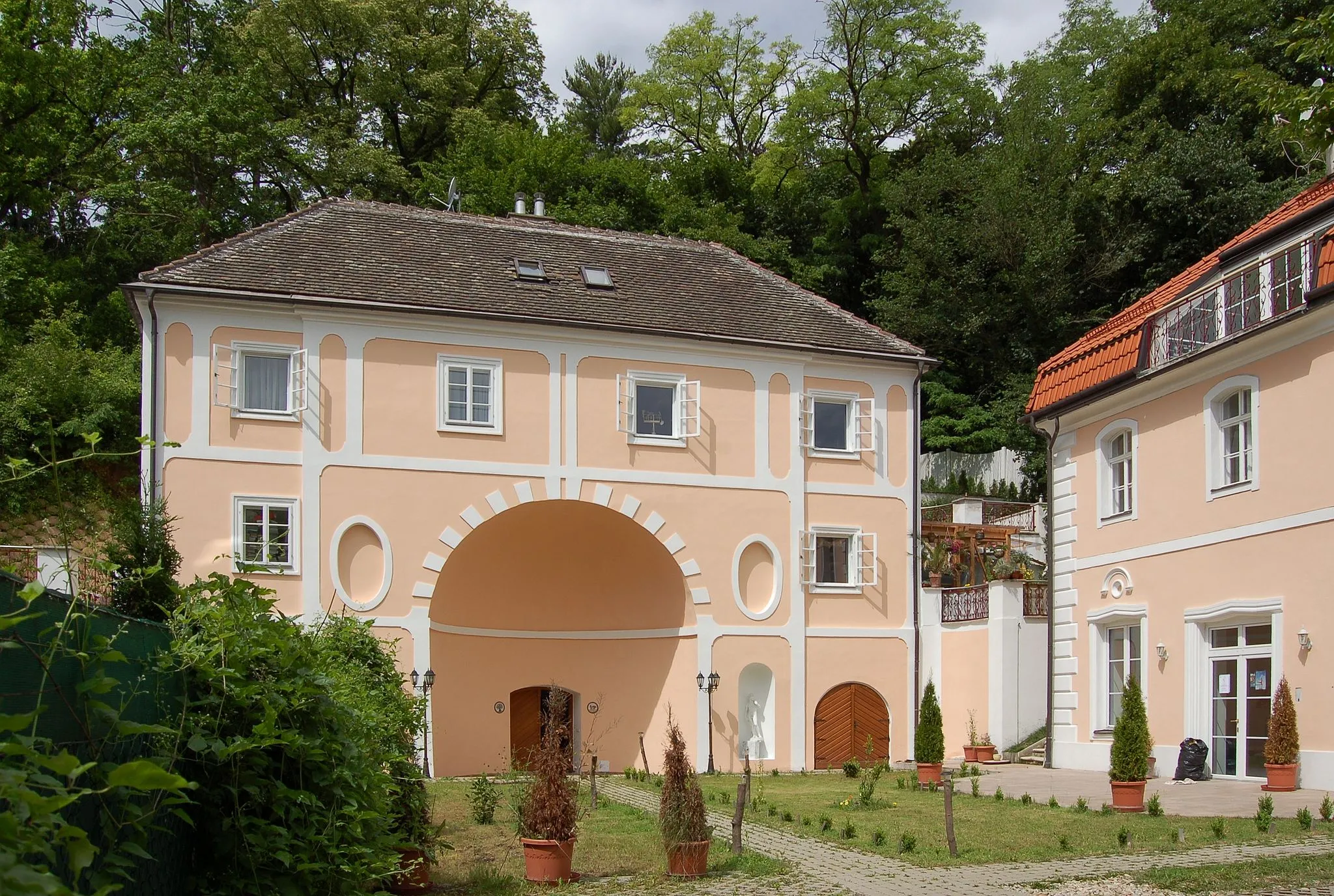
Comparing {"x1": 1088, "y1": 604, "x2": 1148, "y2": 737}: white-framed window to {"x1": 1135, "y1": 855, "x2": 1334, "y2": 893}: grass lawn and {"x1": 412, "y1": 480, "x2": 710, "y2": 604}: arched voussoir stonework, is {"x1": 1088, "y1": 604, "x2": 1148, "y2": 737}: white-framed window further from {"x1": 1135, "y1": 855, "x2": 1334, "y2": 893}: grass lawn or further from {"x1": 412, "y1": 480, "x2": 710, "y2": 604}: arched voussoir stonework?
{"x1": 1135, "y1": 855, "x2": 1334, "y2": 893}: grass lawn

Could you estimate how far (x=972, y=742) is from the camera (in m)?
27.5

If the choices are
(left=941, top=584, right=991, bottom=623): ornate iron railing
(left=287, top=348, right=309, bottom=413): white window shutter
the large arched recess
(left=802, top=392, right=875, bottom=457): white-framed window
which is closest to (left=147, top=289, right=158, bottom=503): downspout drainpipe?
(left=287, top=348, right=309, bottom=413): white window shutter

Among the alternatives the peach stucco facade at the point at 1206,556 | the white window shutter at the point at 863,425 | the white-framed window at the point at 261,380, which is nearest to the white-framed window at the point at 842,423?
the white window shutter at the point at 863,425

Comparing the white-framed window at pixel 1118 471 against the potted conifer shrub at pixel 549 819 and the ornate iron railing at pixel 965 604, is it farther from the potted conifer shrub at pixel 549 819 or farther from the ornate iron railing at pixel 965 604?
A: the potted conifer shrub at pixel 549 819

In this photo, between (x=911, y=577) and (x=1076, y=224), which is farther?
(x=1076, y=224)

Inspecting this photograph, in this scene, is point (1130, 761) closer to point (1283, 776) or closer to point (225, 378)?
point (1283, 776)

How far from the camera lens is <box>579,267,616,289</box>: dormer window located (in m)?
29.4

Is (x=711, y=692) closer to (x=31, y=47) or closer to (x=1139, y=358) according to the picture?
(x=1139, y=358)

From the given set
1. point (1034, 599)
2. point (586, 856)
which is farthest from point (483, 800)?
point (1034, 599)

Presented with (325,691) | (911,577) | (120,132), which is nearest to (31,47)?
(120,132)

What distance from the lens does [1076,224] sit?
42.1 meters

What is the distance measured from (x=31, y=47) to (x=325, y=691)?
38.4m

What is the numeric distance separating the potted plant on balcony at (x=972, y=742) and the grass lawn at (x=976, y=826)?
19.5 ft

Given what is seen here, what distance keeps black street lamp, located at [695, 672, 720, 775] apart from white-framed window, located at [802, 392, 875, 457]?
538 cm
